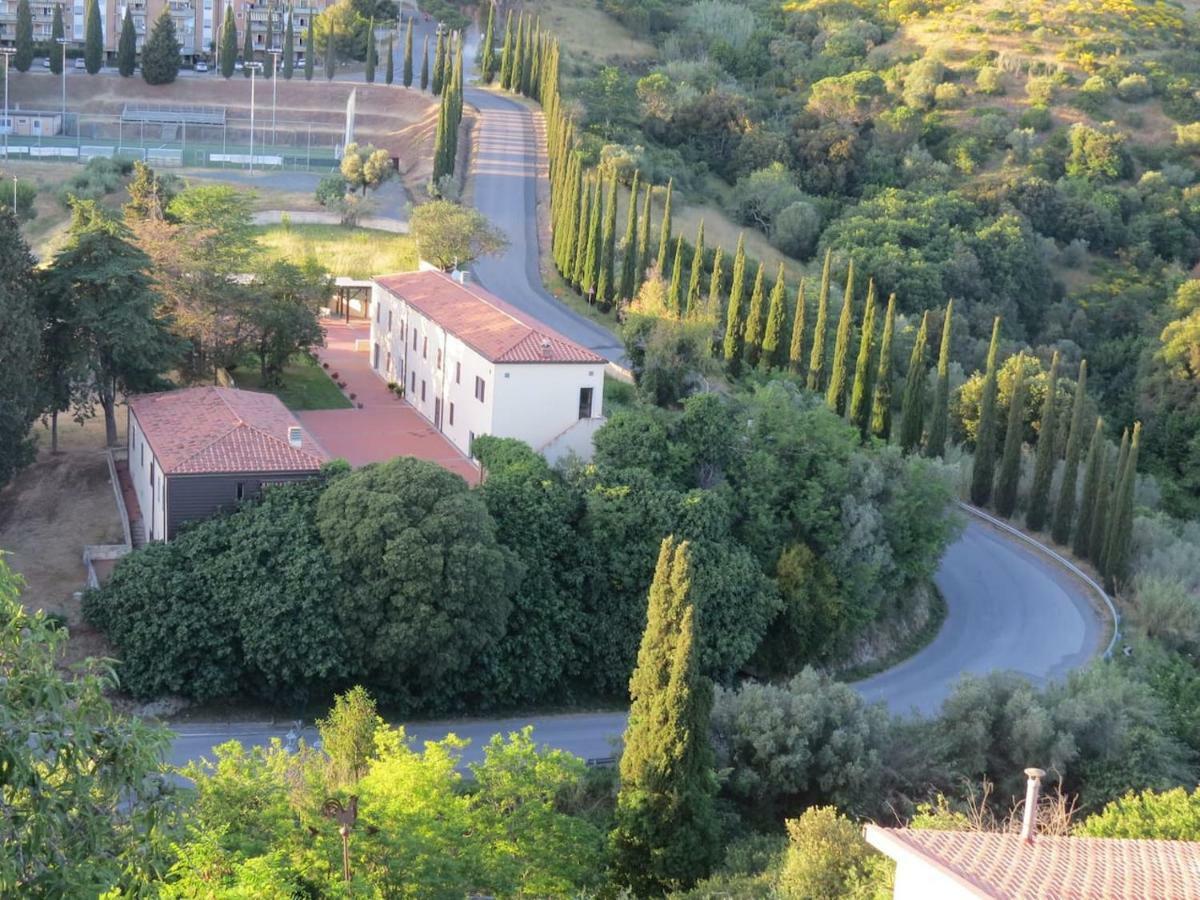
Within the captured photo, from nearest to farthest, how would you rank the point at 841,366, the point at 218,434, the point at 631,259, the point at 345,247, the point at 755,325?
the point at 218,434, the point at 841,366, the point at 755,325, the point at 631,259, the point at 345,247

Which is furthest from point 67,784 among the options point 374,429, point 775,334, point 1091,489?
point 775,334

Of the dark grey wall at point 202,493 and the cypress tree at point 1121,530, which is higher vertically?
the dark grey wall at point 202,493

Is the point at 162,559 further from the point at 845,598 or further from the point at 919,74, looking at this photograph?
the point at 919,74

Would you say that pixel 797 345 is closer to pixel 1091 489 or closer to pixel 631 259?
pixel 631 259

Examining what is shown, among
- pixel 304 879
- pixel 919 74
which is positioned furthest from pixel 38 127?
pixel 304 879

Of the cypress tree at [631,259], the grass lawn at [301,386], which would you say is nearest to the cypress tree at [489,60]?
the cypress tree at [631,259]

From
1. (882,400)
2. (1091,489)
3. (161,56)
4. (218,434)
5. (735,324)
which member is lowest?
(1091,489)

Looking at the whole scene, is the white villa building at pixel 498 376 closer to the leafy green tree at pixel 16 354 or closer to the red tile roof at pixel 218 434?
the red tile roof at pixel 218 434
